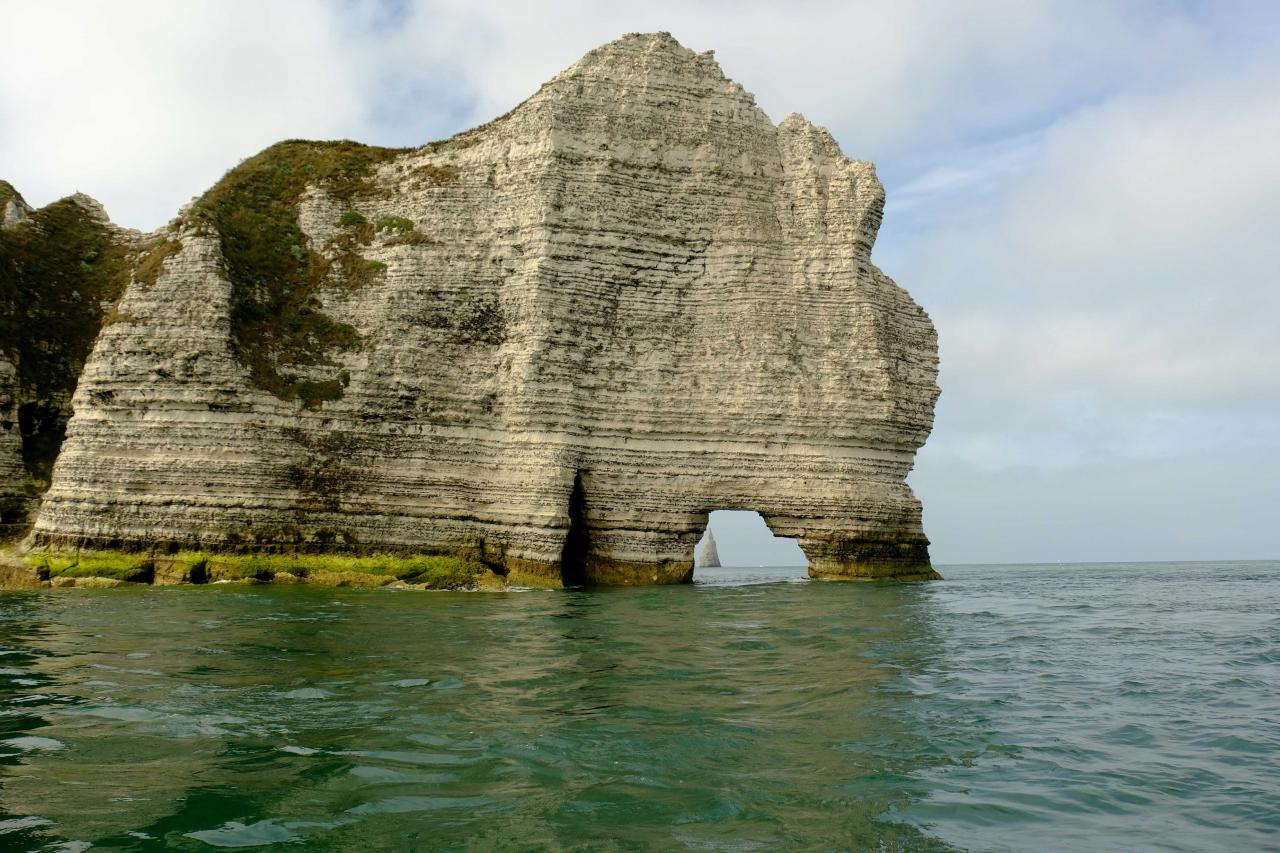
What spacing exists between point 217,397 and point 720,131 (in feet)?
61.1

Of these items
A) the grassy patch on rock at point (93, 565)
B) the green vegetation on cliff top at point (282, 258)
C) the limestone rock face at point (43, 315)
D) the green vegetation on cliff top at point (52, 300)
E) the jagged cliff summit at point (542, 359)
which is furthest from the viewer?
the green vegetation on cliff top at point (52, 300)

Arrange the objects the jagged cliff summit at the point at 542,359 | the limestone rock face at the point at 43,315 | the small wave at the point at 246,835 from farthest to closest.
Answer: the limestone rock face at the point at 43,315 < the jagged cliff summit at the point at 542,359 < the small wave at the point at 246,835

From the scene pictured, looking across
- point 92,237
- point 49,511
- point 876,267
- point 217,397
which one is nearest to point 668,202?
point 876,267

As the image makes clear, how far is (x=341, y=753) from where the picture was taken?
7004 millimetres

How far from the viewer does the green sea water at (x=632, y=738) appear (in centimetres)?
553


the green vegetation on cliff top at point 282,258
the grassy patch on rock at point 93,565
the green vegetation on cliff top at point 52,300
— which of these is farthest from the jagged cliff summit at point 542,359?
the green vegetation on cliff top at point 52,300

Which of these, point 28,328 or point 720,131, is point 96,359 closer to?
point 28,328

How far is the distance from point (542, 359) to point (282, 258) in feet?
33.6

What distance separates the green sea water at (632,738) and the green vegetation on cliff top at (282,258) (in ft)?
47.2

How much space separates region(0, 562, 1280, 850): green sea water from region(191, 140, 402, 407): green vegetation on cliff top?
14396 mm

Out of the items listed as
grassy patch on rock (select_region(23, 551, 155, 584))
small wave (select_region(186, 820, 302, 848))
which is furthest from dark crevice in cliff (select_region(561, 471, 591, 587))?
small wave (select_region(186, 820, 302, 848))

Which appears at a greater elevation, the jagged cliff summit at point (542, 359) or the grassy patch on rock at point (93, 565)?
the jagged cliff summit at point (542, 359)

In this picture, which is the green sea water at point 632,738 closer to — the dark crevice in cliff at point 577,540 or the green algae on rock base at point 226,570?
the green algae on rock base at point 226,570

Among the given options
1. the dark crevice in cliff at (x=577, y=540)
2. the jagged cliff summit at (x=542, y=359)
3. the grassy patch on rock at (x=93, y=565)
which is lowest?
the grassy patch on rock at (x=93, y=565)
